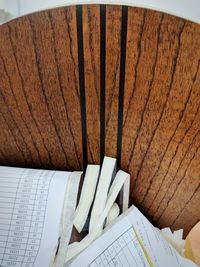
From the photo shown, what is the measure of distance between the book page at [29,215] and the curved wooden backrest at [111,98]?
2.7 inches

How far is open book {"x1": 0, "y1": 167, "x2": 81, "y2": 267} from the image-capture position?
0.40 m

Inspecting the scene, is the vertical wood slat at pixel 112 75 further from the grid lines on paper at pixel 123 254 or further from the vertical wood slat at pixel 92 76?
the grid lines on paper at pixel 123 254

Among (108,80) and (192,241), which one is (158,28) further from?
(192,241)

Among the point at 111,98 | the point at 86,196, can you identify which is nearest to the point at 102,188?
the point at 86,196

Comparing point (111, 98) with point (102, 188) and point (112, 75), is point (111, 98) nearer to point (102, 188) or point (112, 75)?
point (112, 75)

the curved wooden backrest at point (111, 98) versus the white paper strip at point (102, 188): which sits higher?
the curved wooden backrest at point (111, 98)

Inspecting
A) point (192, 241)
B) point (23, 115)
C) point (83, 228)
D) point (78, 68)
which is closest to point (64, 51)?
point (78, 68)

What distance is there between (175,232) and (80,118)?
0.28 m

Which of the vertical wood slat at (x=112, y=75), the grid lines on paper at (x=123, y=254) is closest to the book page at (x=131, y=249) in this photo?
the grid lines on paper at (x=123, y=254)

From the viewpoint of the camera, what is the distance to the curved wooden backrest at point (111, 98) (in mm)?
371

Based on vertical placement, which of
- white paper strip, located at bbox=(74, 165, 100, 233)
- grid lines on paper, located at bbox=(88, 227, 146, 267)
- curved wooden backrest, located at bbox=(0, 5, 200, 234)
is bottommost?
grid lines on paper, located at bbox=(88, 227, 146, 267)

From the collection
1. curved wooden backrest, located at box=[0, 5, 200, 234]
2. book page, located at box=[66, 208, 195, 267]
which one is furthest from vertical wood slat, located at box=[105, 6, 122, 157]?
book page, located at box=[66, 208, 195, 267]

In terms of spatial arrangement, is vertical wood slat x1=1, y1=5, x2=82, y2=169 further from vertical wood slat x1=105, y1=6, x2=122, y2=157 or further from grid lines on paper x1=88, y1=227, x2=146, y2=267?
grid lines on paper x1=88, y1=227, x2=146, y2=267

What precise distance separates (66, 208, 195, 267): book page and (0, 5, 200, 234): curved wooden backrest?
68 millimetres
